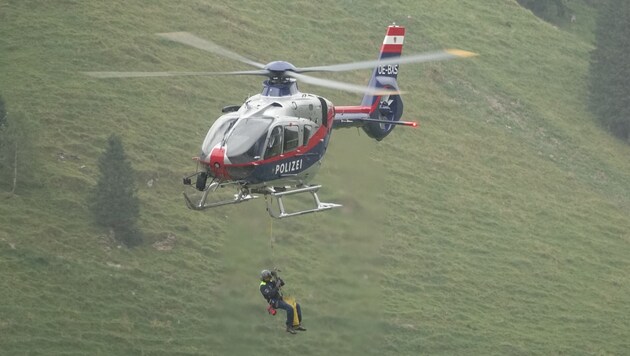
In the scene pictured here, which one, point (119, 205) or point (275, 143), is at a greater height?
point (275, 143)

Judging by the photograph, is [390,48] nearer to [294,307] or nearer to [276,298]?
[294,307]

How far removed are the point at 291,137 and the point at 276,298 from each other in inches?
192

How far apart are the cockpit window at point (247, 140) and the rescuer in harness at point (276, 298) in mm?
3299

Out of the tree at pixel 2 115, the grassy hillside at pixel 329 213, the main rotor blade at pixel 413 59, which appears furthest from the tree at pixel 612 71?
the main rotor blade at pixel 413 59

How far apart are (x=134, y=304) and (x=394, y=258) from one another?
1524cm

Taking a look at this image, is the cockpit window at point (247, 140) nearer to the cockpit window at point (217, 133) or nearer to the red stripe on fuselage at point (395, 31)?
the cockpit window at point (217, 133)

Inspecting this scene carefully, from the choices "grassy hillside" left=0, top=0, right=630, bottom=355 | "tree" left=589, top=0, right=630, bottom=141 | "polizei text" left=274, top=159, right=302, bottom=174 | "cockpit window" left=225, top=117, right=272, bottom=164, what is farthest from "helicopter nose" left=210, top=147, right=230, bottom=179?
"tree" left=589, top=0, right=630, bottom=141

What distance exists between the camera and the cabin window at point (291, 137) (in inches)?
1620

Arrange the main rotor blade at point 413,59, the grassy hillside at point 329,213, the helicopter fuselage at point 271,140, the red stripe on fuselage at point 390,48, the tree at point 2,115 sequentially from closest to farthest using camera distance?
the main rotor blade at point 413,59 → the helicopter fuselage at point 271,140 → the grassy hillside at point 329,213 → the red stripe on fuselage at point 390,48 → the tree at point 2,115

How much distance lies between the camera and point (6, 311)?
5922 cm

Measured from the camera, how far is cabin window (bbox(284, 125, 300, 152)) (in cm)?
4116

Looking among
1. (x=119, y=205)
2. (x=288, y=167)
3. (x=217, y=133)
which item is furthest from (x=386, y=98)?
(x=119, y=205)

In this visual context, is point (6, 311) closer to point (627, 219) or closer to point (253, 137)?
point (253, 137)

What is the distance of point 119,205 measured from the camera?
66.2 m
